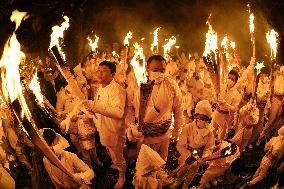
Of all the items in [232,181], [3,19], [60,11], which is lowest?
[232,181]

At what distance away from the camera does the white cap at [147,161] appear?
14.6ft

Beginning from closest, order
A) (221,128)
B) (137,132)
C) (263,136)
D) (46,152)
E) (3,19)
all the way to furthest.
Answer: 1. (3,19)
2. (46,152)
3. (137,132)
4. (221,128)
5. (263,136)

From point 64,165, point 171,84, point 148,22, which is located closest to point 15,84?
point 64,165

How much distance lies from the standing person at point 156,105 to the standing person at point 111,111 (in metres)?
0.20

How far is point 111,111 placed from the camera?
201 inches

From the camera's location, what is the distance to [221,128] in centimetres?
663

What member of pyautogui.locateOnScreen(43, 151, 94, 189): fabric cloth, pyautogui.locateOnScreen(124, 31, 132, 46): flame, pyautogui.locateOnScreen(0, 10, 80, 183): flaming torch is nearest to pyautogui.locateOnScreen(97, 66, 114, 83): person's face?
pyautogui.locateOnScreen(43, 151, 94, 189): fabric cloth

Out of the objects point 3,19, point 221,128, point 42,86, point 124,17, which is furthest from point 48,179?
point 124,17

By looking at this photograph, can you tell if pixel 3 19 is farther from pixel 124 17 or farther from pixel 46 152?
pixel 124 17

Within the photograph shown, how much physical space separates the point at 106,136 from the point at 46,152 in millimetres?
1185

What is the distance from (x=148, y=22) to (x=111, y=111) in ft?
13.4

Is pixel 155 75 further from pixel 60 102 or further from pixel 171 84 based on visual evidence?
pixel 60 102

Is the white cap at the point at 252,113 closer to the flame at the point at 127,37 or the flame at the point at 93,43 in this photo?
the flame at the point at 127,37

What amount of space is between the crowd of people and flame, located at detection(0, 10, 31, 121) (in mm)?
769
